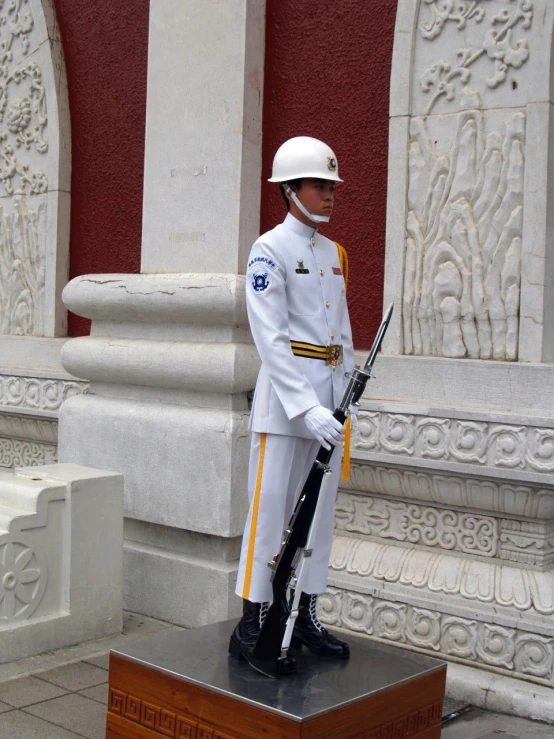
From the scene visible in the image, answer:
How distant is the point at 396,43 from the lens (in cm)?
431

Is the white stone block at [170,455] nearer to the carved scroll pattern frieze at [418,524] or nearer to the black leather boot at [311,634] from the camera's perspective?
the carved scroll pattern frieze at [418,524]

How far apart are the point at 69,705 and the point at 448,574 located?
151 cm

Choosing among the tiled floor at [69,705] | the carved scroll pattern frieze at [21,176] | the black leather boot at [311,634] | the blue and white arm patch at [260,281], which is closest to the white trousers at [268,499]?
the black leather boot at [311,634]

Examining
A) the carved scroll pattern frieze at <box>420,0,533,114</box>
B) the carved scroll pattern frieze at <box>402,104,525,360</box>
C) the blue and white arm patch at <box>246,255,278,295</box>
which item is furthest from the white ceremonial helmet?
the carved scroll pattern frieze at <box>420,0,533,114</box>

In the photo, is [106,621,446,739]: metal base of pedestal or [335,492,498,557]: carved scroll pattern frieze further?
[335,492,498,557]: carved scroll pattern frieze

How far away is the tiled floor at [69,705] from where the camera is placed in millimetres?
3469

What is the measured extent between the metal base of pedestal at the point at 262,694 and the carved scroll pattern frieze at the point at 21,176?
3.10 metres

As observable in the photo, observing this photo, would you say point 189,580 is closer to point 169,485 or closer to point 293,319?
point 169,485

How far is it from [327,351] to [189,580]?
183 centimetres

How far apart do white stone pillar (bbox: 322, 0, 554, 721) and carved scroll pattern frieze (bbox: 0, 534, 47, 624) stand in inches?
47.4

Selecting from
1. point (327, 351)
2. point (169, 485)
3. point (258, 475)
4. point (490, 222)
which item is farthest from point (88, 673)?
point (490, 222)

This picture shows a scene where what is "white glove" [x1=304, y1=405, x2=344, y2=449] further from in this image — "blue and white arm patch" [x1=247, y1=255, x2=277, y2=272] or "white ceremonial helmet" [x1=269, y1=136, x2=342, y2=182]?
"white ceremonial helmet" [x1=269, y1=136, x2=342, y2=182]

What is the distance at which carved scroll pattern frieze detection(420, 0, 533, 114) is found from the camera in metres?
3.96

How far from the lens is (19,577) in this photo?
412cm
